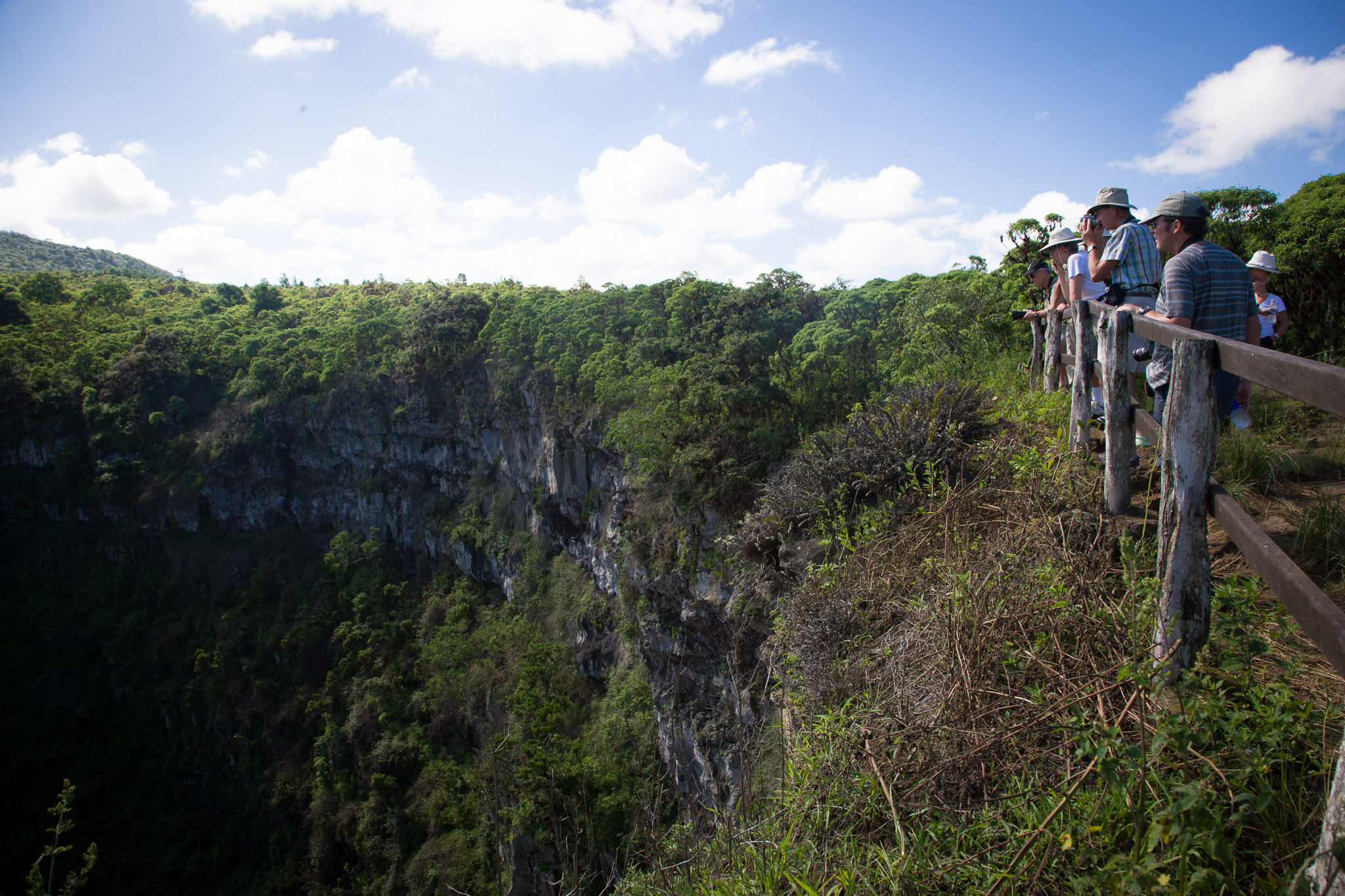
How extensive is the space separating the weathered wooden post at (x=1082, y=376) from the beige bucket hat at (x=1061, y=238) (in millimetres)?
1092

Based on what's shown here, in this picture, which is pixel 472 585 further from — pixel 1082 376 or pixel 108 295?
pixel 108 295

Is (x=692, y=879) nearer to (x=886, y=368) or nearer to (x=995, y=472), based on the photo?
(x=995, y=472)

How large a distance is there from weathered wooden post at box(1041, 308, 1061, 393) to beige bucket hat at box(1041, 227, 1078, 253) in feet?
1.60

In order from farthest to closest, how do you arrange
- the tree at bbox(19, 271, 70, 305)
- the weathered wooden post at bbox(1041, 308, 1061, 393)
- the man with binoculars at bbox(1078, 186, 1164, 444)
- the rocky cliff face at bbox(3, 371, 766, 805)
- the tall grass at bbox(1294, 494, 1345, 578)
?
the tree at bbox(19, 271, 70, 305) < the rocky cliff face at bbox(3, 371, 766, 805) < the weathered wooden post at bbox(1041, 308, 1061, 393) < the man with binoculars at bbox(1078, 186, 1164, 444) < the tall grass at bbox(1294, 494, 1345, 578)

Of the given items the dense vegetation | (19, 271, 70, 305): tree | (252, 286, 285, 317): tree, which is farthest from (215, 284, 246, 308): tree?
(19, 271, 70, 305): tree

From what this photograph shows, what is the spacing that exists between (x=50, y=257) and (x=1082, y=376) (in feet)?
391

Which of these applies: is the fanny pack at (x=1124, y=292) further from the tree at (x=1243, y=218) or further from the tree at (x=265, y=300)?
the tree at (x=265, y=300)

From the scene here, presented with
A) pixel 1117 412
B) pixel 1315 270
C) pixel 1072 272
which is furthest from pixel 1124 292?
pixel 1315 270

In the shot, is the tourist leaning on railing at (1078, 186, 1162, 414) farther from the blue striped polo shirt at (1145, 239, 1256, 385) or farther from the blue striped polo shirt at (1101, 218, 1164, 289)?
the blue striped polo shirt at (1145, 239, 1256, 385)

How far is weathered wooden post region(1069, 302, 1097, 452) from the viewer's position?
379 cm

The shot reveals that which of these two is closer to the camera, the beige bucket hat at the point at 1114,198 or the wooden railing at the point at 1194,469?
the wooden railing at the point at 1194,469

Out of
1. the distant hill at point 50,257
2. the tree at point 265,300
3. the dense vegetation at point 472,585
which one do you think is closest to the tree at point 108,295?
the dense vegetation at point 472,585

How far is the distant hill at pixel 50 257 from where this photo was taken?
2968 inches

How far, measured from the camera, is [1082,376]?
380cm
